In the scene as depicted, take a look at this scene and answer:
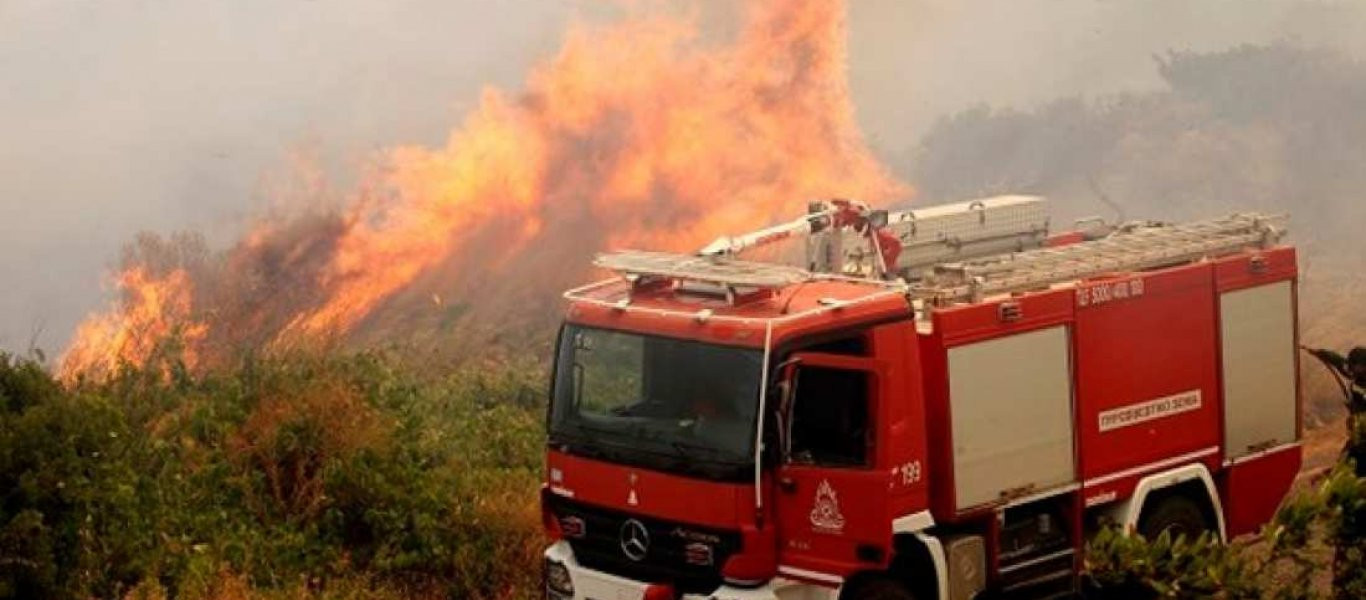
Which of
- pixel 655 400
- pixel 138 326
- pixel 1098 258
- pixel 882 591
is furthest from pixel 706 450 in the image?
pixel 138 326

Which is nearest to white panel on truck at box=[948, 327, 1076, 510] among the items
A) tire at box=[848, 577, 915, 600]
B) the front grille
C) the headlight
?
tire at box=[848, 577, 915, 600]

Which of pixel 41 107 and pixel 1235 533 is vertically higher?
pixel 41 107

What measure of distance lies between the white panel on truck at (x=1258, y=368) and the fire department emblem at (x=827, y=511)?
4012mm

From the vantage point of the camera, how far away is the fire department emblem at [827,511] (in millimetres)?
11031

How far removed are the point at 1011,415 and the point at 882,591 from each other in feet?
5.07

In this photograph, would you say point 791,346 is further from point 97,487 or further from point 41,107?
point 41,107

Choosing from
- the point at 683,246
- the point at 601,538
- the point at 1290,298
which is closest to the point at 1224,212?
the point at 683,246

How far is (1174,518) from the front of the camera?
13.5 metres

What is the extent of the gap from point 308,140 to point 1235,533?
650 inches

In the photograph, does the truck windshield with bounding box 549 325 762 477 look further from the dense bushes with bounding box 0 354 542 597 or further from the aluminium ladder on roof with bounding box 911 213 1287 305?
the dense bushes with bounding box 0 354 542 597

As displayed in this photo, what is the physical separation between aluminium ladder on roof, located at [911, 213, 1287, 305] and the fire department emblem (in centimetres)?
166

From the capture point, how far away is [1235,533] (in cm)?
1392

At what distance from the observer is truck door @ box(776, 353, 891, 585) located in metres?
11.0

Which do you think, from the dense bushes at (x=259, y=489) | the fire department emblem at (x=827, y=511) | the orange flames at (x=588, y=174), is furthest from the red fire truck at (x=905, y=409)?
the orange flames at (x=588, y=174)
